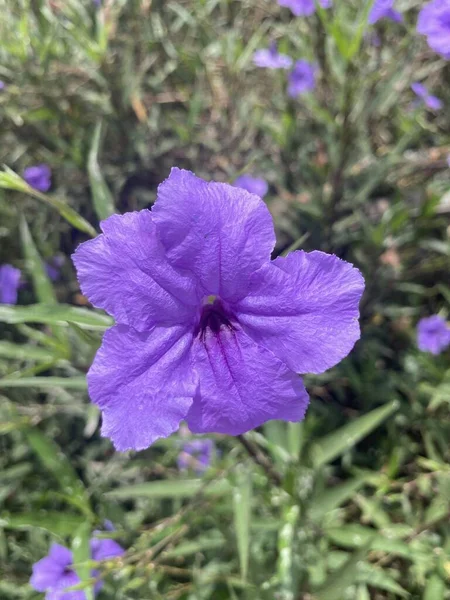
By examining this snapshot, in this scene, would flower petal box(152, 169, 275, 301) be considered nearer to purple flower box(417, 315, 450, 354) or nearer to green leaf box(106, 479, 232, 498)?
green leaf box(106, 479, 232, 498)

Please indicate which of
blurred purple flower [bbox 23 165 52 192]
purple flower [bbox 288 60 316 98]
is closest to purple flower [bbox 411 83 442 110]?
purple flower [bbox 288 60 316 98]

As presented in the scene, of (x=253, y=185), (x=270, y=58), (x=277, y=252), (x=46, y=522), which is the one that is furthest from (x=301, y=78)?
(x=46, y=522)

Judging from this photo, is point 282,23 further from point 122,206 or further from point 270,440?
point 270,440

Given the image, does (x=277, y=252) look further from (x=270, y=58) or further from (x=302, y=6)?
(x=302, y=6)

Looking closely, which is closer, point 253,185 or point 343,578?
point 343,578

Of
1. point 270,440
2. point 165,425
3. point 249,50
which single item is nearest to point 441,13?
point 249,50
